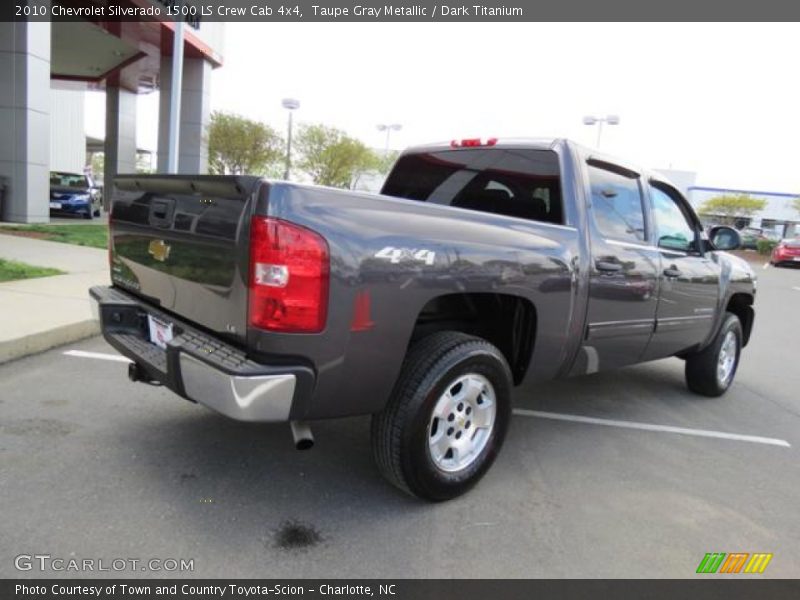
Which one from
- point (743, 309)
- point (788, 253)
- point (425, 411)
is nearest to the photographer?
point (425, 411)

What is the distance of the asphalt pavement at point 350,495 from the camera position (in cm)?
265

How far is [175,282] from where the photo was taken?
3078 mm

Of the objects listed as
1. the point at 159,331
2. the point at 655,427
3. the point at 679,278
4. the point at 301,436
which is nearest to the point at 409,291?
the point at 301,436

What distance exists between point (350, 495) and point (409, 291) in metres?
1.16

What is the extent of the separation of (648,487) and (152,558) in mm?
2643

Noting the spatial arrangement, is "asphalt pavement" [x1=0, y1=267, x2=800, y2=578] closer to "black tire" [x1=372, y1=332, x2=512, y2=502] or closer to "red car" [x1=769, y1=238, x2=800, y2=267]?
"black tire" [x1=372, y1=332, x2=512, y2=502]

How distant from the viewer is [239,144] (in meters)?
27.1

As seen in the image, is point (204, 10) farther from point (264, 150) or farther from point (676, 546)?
point (676, 546)

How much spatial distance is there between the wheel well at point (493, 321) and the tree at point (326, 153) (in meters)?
28.2

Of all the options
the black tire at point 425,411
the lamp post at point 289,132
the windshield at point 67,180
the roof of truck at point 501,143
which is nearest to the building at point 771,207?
the lamp post at point 289,132

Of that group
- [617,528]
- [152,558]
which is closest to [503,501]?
[617,528]

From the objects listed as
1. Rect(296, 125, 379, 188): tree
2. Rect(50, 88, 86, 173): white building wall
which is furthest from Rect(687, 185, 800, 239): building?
Rect(50, 88, 86, 173): white building wall

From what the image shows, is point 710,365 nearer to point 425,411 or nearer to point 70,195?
point 425,411

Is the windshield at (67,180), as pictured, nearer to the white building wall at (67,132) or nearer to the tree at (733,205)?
the white building wall at (67,132)
